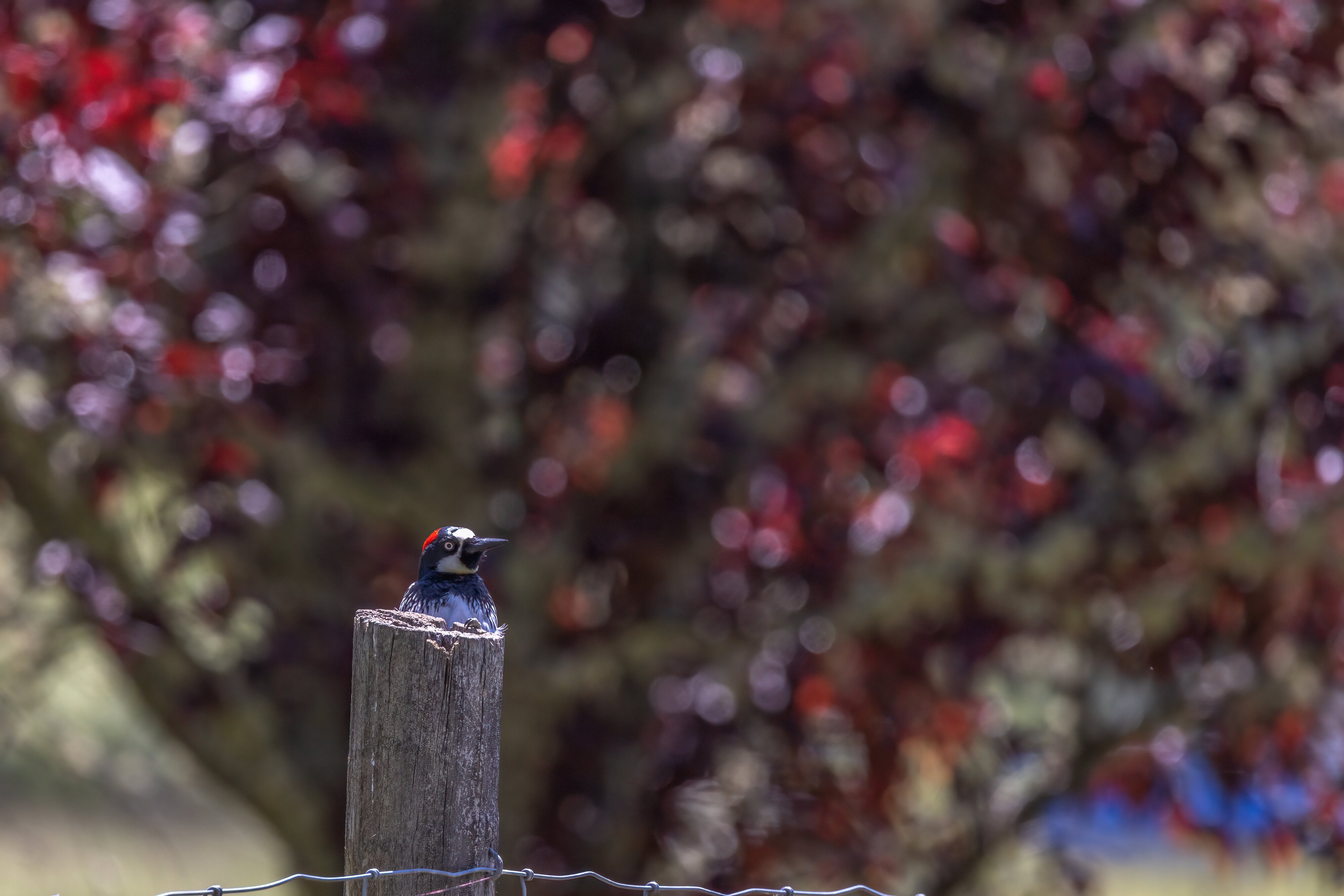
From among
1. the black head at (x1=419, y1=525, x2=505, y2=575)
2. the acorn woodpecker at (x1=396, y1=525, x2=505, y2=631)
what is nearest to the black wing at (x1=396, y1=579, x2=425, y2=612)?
the acorn woodpecker at (x1=396, y1=525, x2=505, y2=631)

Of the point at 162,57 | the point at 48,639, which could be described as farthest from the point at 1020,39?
the point at 48,639

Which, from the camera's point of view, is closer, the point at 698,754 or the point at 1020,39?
the point at 1020,39

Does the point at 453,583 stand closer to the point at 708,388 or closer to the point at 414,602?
the point at 414,602

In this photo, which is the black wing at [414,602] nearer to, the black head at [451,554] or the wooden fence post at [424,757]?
the black head at [451,554]

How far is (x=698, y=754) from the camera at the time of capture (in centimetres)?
501

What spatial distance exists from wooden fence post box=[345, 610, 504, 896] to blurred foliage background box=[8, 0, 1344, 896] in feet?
7.55

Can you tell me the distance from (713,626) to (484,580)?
2.47 feet

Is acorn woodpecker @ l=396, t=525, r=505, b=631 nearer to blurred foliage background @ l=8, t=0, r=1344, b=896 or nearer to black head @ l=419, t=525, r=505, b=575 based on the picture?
black head @ l=419, t=525, r=505, b=575

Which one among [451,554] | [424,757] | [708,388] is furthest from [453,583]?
[708,388]

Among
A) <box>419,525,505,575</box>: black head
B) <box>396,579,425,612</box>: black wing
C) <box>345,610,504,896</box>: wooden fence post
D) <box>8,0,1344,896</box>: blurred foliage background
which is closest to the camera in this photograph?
<box>345,610,504,896</box>: wooden fence post

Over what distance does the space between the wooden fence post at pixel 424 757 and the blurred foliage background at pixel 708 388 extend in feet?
7.55

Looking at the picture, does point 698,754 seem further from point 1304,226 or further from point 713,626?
point 1304,226

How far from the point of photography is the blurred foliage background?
14.6ft

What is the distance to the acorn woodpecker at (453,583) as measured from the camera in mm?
3311
